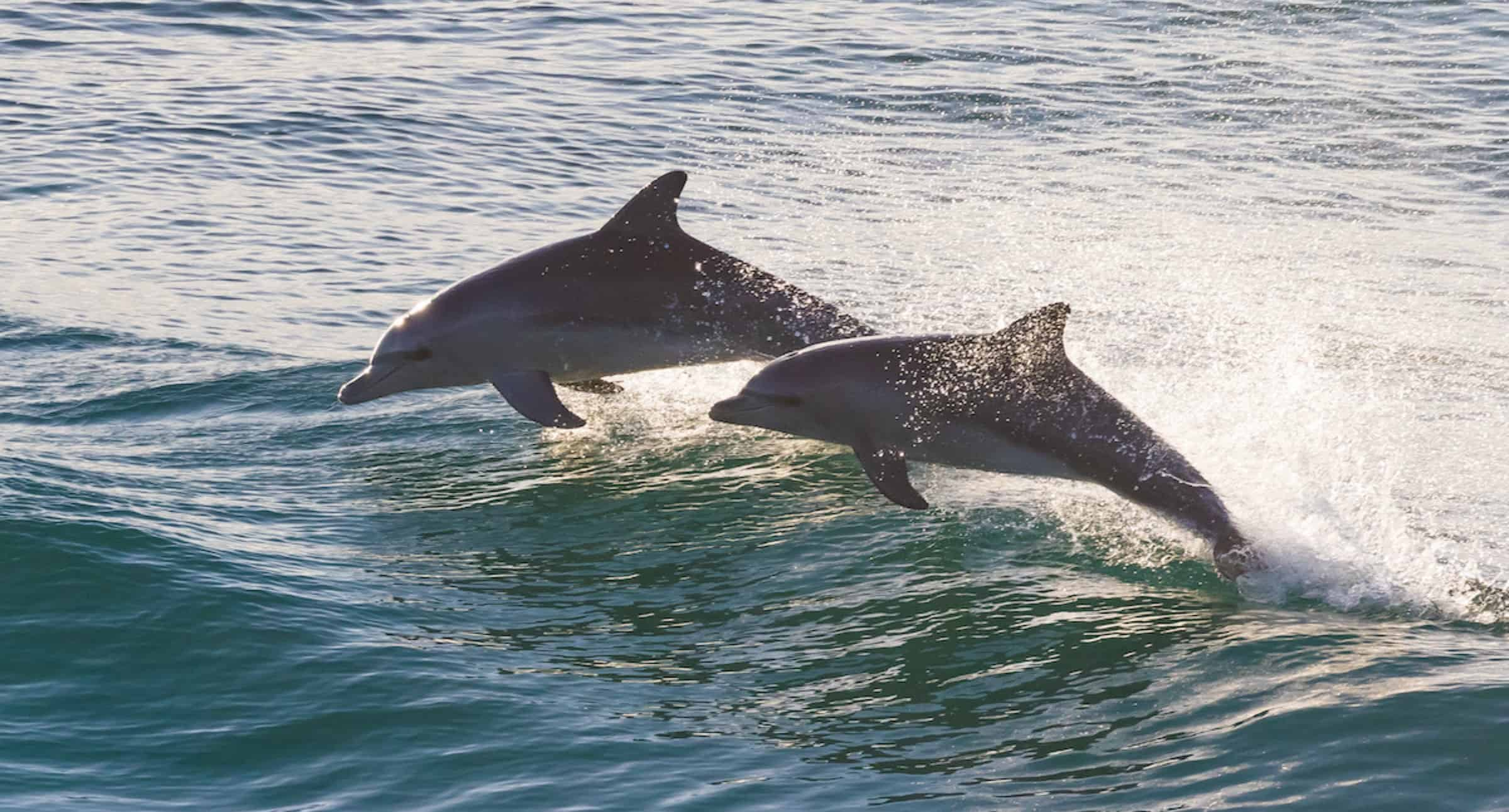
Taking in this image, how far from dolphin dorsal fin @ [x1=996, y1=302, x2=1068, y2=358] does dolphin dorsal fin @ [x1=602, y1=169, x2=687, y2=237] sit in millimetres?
2314

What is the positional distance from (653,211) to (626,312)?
0.65 metres

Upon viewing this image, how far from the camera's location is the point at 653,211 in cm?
1112

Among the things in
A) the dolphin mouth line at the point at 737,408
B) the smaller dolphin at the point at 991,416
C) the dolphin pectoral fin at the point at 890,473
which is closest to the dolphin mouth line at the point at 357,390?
the dolphin mouth line at the point at 737,408

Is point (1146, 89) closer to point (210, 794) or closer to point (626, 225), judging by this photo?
point (626, 225)

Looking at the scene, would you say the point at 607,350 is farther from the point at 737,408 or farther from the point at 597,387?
the point at 737,408

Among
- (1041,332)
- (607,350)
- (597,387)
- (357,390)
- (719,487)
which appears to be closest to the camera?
(1041,332)

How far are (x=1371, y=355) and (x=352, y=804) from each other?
10.6 meters

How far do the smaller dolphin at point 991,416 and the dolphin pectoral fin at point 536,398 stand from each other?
1703 mm

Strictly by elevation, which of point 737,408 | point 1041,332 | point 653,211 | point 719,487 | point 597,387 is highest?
point 653,211

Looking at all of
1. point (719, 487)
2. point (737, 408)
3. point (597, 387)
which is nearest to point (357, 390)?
point (597, 387)

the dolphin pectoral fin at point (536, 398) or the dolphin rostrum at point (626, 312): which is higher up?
the dolphin rostrum at point (626, 312)

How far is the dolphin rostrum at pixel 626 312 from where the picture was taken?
11281 mm

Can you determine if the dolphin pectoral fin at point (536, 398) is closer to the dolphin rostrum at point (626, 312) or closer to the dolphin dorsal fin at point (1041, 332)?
the dolphin rostrum at point (626, 312)

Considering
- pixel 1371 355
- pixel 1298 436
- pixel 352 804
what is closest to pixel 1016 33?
pixel 1371 355
